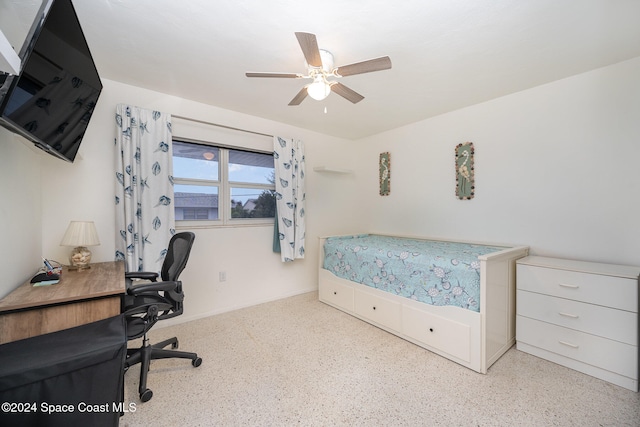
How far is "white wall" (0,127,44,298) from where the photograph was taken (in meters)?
1.46

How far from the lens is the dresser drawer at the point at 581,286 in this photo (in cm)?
174

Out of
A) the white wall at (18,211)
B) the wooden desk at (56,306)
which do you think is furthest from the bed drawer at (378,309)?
the white wall at (18,211)

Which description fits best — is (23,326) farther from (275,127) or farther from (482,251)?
(482,251)

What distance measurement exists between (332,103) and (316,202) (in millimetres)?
1474

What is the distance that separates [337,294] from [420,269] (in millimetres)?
1167

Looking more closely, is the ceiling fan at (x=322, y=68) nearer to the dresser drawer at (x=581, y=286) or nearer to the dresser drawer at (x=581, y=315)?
the dresser drawer at (x=581, y=286)

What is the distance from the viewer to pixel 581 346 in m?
1.89

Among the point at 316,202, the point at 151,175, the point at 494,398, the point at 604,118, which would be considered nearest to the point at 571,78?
the point at 604,118

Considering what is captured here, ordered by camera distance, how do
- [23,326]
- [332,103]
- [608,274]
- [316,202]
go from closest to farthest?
[23,326] < [608,274] < [332,103] < [316,202]

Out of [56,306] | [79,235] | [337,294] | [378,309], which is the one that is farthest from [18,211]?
[378,309]

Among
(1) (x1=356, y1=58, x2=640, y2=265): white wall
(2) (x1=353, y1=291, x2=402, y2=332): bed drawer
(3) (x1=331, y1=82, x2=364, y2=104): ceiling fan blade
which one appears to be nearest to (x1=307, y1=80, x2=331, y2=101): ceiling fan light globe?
(3) (x1=331, y1=82, x2=364, y2=104): ceiling fan blade

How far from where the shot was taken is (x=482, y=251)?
251cm

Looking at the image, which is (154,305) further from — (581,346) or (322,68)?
(581,346)

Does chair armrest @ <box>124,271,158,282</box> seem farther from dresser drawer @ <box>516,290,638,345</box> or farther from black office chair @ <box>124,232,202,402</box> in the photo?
dresser drawer @ <box>516,290,638,345</box>
